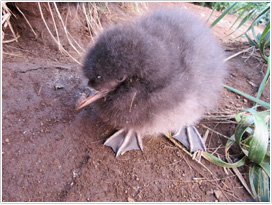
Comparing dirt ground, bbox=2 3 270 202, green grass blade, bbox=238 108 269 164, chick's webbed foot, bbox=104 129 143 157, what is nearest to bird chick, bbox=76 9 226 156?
chick's webbed foot, bbox=104 129 143 157

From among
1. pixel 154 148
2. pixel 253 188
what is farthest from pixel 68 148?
pixel 253 188

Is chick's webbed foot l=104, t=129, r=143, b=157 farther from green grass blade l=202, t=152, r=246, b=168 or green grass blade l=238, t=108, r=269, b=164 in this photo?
green grass blade l=238, t=108, r=269, b=164

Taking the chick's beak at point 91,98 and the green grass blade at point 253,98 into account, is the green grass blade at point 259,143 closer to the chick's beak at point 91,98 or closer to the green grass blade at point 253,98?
the green grass blade at point 253,98

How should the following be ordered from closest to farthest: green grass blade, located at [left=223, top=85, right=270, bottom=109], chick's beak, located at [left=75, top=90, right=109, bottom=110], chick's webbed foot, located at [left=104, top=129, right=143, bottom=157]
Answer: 1. chick's beak, located at [left=75, top=90, right=109, bottom=110]
2. chick's webbed foot, located at [left=104, top=129, right=143, bottom=157]
3. green grass blade, located at [left=223, top=85, right=270, bottom=109]

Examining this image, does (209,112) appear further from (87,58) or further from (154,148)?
(87,58)

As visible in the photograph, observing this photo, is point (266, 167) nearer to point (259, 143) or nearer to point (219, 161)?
point (259, 143)

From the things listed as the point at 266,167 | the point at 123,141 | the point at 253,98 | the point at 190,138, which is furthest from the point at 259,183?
the point at 123,141

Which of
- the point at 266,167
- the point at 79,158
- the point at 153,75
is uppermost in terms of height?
the point at 153,75

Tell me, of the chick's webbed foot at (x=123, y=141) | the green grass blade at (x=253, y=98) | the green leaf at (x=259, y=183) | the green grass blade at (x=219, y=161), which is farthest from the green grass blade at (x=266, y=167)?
the chick's webbed foot at (x=123, y=141)
